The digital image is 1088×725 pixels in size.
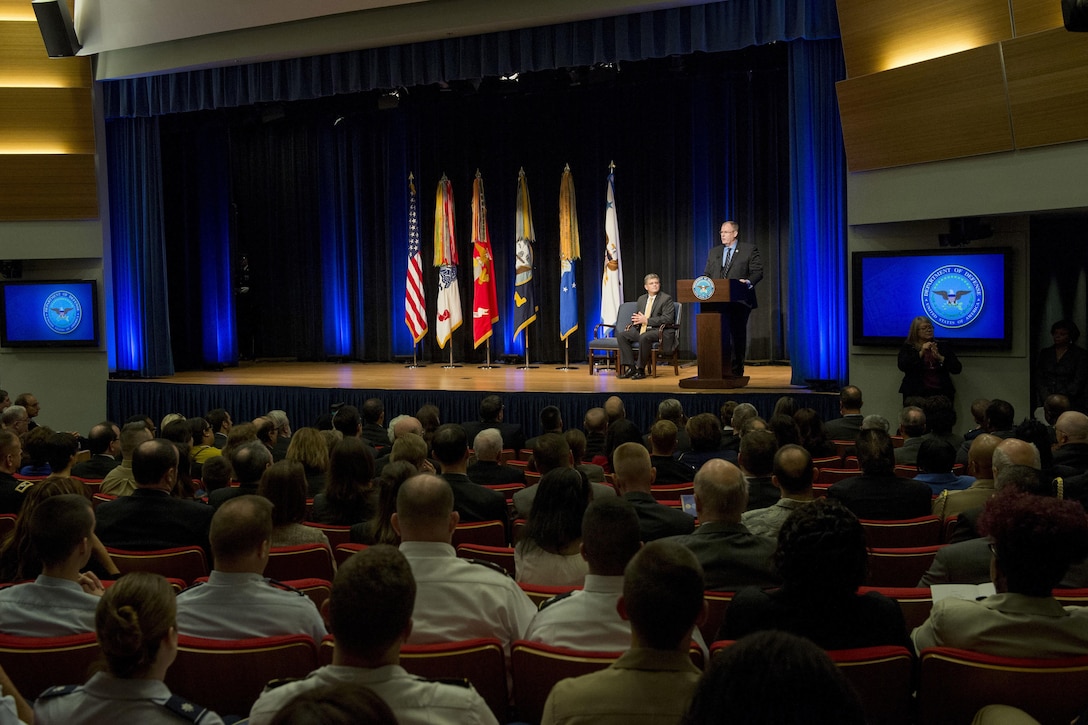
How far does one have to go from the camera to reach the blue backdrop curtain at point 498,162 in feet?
31.0

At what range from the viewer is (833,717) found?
108 centimetres

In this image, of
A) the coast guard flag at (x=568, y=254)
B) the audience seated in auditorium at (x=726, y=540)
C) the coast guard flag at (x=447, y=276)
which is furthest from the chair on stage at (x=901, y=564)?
the coast guard flag at (x=447, y=276)

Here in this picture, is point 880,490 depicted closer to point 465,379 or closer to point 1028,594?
point 1028,594

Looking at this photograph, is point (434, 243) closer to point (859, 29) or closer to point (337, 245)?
point (337, 245)

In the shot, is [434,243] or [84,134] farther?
[434,243]

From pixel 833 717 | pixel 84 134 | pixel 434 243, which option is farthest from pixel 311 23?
pixel 833 717

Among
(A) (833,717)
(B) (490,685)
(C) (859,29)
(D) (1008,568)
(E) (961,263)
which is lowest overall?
(B) (490,685)

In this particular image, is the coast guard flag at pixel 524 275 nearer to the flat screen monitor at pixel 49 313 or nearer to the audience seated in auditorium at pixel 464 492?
the flat screen monitor at pixel 49 313

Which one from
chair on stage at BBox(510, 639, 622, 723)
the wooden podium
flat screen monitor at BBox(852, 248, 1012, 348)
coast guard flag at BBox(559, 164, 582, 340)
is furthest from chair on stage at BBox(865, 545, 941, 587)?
coast guard flag at BBox(559, 164, 582, 340)

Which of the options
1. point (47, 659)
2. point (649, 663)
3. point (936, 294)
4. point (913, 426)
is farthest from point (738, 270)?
point (649, 663)

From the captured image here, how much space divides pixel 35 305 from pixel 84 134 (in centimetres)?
214

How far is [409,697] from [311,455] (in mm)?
3195

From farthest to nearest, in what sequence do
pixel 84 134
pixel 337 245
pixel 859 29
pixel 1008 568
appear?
1. pixel 337 245
2. pixel 84 134
3. pixel 859 29
4. pixel 1008 568

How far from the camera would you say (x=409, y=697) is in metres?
1.81
